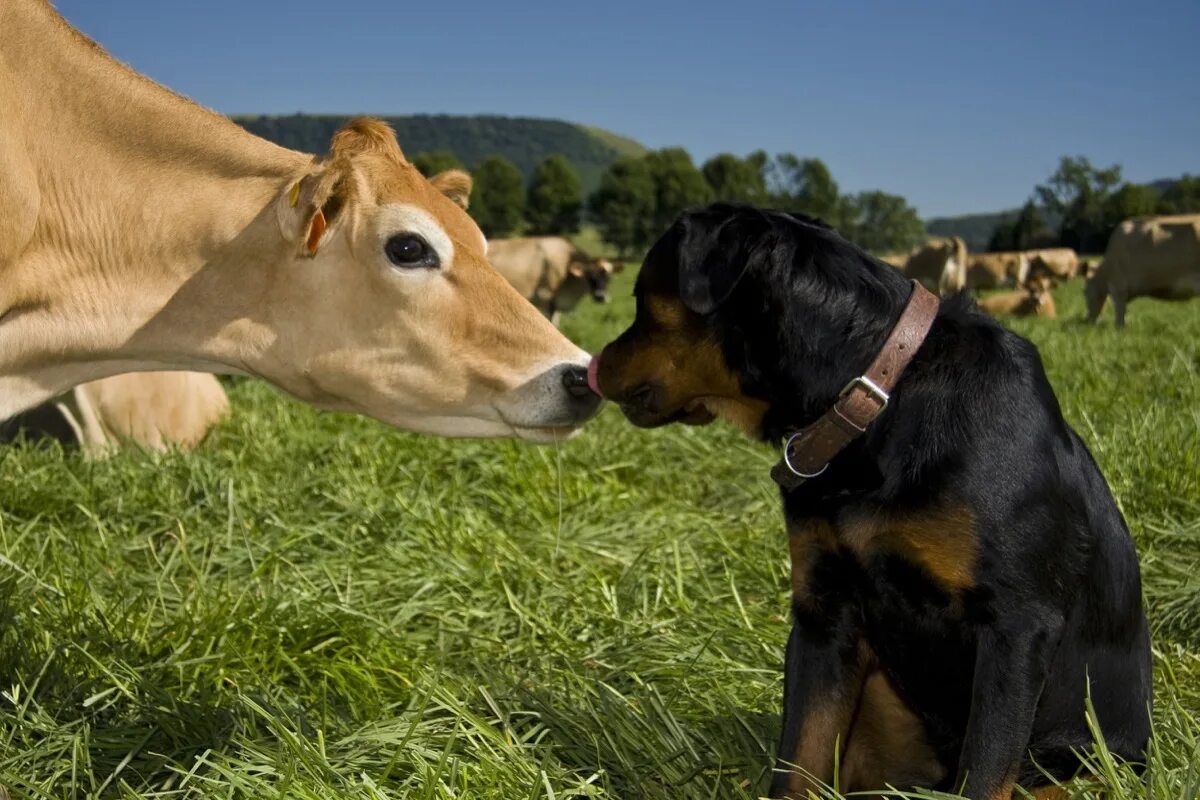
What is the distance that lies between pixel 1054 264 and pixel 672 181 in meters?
69.7

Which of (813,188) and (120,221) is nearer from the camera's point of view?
(120,221)

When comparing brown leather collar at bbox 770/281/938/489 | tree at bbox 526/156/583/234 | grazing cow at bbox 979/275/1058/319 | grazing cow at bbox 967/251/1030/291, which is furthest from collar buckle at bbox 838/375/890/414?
tree at bbox 526/156/583/234

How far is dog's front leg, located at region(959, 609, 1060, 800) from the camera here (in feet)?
7.69

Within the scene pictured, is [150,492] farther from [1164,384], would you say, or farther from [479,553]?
[1164,384]

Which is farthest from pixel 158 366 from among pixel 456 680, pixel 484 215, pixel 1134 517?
pixel 484 215

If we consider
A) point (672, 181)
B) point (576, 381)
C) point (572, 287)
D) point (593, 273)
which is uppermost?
point (672, 181)

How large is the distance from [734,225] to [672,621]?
1483 mm

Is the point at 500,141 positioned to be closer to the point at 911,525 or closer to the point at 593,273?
the point at 593,273

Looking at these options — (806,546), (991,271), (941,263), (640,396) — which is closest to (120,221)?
(640,396)

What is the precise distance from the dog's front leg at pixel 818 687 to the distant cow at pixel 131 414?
413cm

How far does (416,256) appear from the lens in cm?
315

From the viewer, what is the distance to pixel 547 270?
23.3 m

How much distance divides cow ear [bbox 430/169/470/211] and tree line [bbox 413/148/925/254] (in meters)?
88.3

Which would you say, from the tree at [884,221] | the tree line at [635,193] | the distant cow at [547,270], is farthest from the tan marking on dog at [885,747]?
the tree at [884,221]
